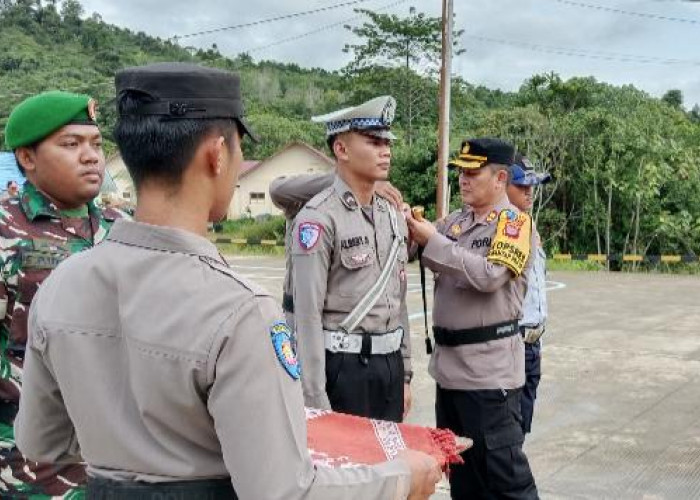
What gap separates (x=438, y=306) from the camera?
11.5 ft

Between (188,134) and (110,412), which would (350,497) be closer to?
(110,412)

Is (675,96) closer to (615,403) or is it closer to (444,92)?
(444,92)

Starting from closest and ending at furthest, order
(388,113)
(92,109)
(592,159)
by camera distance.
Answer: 1. (92,109)
2. (388,113)
3. (592,159)

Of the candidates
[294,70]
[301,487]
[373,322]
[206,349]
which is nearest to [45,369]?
[206,349]

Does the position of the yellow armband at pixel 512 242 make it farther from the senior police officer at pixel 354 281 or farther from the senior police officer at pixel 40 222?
the senior police officer at pixel 40 222

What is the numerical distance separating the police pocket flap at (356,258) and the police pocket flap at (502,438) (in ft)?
2.89

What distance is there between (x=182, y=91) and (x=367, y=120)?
192 cm

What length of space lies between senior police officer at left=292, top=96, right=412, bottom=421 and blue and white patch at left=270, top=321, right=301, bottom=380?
5.46ft

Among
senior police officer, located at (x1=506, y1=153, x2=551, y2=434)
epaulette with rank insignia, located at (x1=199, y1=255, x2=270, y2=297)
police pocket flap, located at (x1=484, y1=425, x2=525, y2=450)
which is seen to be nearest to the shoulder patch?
police pocket flap, located at (x1=484, y1=425, x2=525, y2=450)

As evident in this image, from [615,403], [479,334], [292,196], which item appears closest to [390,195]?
[292,196]

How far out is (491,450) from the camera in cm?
329

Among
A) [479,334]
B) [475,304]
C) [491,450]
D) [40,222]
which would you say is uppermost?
[40,222]

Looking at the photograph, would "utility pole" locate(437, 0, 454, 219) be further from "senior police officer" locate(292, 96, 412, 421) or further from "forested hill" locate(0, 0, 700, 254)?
"senior police officer" locate(292, 96, 412, 421)

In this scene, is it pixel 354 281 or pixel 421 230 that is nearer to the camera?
pixel 354 281
